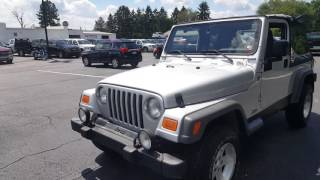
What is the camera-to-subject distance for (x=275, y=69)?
192 inches

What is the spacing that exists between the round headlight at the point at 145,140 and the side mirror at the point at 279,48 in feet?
7.99

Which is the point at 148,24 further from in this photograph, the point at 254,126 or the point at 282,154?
the point at 254,126

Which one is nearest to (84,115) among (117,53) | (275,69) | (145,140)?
(145,140)

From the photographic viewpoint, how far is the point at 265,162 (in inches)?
184

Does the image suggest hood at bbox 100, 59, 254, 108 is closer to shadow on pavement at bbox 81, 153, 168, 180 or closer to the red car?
shadow on pavement at bbox 81, 153, 168, 180

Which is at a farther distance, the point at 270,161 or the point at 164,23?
the point at 164,23

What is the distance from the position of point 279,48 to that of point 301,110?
1.71 metres

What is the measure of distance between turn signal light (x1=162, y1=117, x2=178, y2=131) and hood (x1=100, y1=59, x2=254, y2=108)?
0.16m

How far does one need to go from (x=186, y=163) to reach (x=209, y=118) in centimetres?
50

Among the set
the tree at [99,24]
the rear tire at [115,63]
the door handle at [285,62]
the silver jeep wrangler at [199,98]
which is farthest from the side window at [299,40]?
the tree at [99,24]

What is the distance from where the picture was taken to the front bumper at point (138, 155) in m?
3.12

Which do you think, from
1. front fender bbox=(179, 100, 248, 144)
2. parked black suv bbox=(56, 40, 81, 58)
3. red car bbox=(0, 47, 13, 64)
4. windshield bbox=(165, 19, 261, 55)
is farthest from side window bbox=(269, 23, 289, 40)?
parked black suv bbox=(56, 40, 81, 58)

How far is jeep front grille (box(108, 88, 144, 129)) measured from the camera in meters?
3.55

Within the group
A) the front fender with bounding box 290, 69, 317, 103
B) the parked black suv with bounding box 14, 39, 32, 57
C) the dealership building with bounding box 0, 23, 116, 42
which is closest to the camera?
the front fender with bounding box 290, 69, 317, 103
